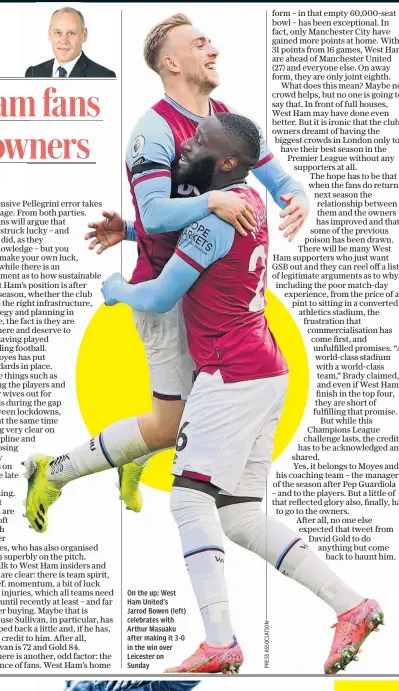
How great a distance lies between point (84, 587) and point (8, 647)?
1.89 ft

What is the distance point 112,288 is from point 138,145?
82 centimetres

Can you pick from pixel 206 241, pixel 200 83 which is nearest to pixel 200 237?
pixel 206 241

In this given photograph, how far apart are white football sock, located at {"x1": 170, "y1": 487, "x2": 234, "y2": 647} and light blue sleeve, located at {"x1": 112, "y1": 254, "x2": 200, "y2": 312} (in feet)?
3.33

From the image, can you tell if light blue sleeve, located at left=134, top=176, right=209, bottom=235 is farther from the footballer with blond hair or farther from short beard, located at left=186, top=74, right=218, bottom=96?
short beard, located at left=186, top=74, right=218, bottom=96

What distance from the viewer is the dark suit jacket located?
299 inches

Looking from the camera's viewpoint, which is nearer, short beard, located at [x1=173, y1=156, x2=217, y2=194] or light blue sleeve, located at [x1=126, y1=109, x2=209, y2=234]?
light blue sleeve, located at [x1=126, y1=109, x2=209, y2=234]

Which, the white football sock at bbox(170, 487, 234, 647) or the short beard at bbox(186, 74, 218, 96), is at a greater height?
the short beard at bbox(186, 74, 218, 96)

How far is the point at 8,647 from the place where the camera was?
754 centimetres

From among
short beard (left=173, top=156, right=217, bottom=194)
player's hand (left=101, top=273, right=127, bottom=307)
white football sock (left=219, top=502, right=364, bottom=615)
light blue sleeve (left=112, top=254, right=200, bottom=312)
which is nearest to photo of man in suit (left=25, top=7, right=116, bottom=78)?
short beard (left=173, top=156, right=217, bottom=194)

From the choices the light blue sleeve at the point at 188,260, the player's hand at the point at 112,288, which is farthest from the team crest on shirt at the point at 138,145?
the player's hand at the point at 112,288

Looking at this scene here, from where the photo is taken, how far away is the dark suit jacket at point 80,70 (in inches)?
299

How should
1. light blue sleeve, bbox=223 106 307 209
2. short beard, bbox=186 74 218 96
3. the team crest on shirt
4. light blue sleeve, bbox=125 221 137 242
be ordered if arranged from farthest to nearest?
light blue sleeve, bbox=125 221 137 242
light blue sleeve, bbox=223 106 307 209
short beard, bbox=186 74 218 96
the team crest on shirt

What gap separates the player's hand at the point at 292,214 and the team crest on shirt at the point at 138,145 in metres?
0.88

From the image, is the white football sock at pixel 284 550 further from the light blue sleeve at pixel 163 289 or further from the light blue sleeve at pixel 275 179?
the light blue sleeve at pixel 275 179
